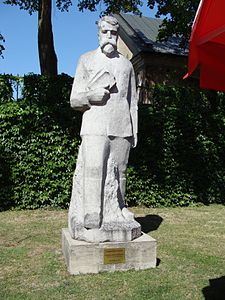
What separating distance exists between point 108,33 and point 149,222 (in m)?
4.51

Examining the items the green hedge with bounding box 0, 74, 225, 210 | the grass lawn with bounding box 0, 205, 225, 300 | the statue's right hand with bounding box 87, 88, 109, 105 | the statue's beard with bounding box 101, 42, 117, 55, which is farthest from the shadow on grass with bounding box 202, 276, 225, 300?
the green hedge with bounding box 0, 74, 225, 210

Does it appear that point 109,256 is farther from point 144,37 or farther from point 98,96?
point 144,37

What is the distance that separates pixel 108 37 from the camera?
17.0 feet

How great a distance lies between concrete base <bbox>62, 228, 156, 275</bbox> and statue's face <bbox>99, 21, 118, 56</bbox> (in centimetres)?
258

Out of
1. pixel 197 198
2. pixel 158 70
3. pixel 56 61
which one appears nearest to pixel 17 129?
pixel 56 61

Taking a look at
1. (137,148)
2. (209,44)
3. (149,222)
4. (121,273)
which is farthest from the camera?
(137,148)

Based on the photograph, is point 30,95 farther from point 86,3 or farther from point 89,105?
point 86,3

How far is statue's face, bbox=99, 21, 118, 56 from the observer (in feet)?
Answer: 16.9

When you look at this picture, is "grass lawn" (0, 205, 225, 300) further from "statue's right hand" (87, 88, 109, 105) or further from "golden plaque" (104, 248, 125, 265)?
"statue's right hand" (87, 88, 109, 105)

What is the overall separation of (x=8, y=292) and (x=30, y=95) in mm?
6070

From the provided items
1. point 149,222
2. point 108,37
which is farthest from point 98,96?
point 149,222

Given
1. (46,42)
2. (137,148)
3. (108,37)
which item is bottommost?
(137,148)

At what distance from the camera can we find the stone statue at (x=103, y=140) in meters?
5.08

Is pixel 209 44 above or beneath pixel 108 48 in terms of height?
beneath
